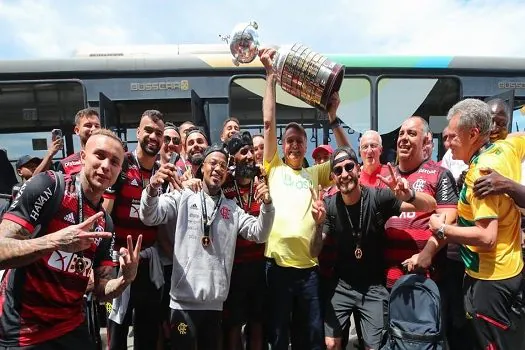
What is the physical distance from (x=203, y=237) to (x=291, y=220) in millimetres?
743

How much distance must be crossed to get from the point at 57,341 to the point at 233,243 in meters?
1.24

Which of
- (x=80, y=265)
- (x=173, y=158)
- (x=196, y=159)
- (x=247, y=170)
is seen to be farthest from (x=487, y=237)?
(x=173, y=158)

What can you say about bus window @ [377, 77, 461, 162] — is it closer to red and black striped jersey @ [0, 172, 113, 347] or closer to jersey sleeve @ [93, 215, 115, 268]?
jersey sleeve @ [93, 215, 115, 268]

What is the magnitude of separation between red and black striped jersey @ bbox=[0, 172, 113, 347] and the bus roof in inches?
128

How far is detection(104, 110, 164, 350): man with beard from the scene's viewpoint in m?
3.10

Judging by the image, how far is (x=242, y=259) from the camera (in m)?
3.22

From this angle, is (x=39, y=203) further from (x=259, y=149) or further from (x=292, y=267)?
(x=259, y=149)

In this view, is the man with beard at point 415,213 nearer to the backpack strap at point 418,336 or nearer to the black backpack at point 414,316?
the black backpack at point 414,316

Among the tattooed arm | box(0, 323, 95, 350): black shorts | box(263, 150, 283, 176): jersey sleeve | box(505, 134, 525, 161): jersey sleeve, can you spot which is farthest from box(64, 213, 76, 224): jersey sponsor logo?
box(505, 134, 525, 161): jersey sleeve

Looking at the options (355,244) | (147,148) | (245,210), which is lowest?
(355,244)

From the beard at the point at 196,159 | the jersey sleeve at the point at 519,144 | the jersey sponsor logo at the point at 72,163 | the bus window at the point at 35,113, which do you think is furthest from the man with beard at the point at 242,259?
the bus window at the point at 35,113

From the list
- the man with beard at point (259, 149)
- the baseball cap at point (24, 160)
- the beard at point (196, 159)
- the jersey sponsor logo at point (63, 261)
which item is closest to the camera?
the jersey sponsor logo at point (63, 261)

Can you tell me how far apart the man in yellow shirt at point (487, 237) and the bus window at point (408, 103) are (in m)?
2.61

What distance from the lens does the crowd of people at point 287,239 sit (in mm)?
2381
